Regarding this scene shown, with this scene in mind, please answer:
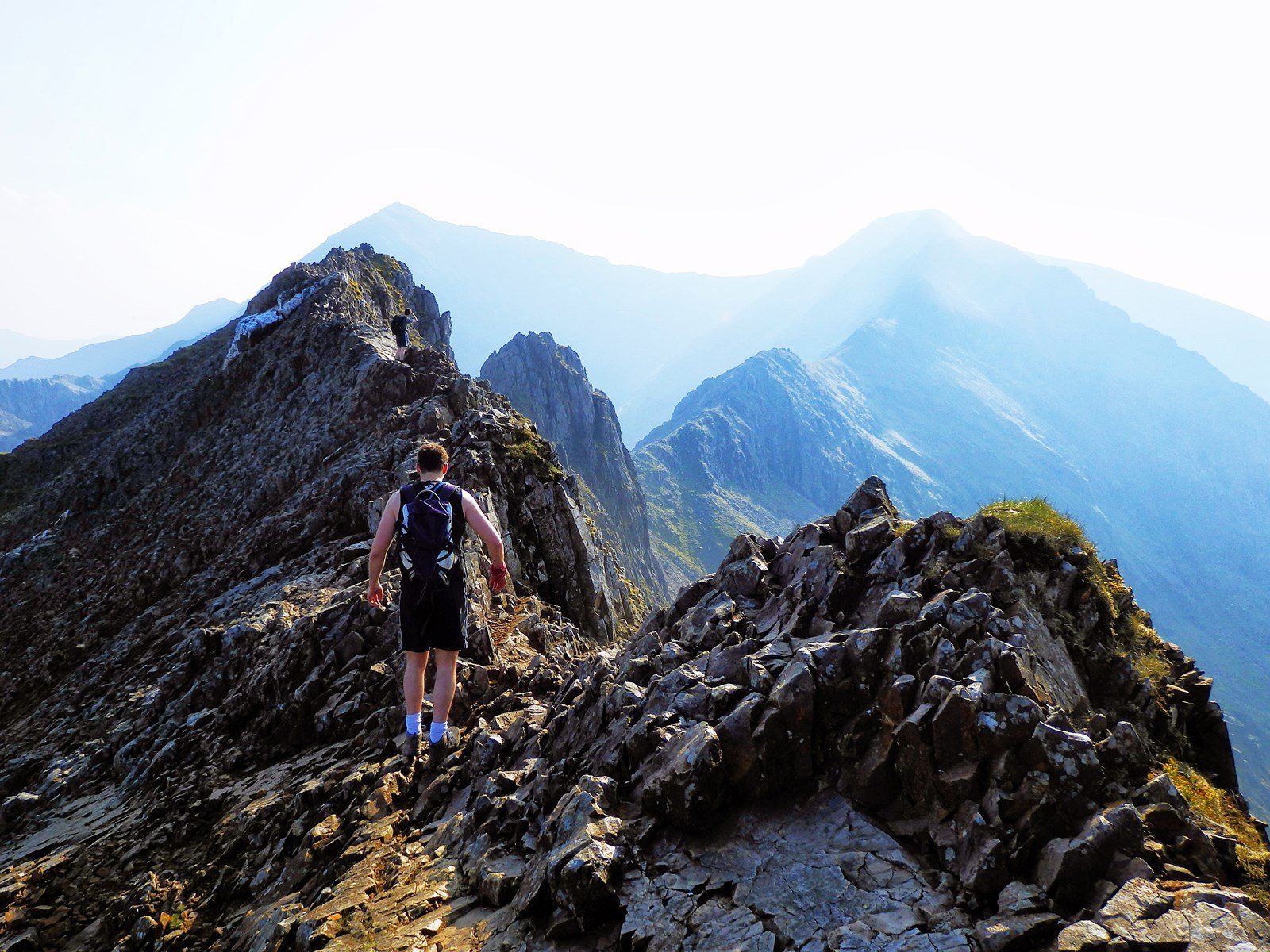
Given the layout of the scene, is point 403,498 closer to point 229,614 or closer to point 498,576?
point 498,576

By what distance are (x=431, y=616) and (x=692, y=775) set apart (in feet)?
16.3

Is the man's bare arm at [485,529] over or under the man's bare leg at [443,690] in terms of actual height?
over

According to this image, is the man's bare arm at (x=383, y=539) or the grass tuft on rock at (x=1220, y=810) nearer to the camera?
the grass tuft on rock at (x=1220, y=810)

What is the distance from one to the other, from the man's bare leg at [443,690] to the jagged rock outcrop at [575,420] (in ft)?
468

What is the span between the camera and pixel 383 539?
34.6 ft

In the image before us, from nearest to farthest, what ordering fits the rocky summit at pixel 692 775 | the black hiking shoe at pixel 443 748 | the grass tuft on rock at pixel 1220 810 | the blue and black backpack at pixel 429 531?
the rocky summit at pixel 692 775 → the grass tuft on rock at pixel 1220 810 → the blue and black backpack at pixel 429 531 → the black hiking shoe at pixel 443 748

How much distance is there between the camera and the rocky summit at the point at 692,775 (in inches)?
254

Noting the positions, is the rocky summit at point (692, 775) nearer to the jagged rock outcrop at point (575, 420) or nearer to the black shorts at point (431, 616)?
the black shorts at point (431, 616)

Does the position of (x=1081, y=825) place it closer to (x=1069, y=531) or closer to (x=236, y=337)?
(x=1069, y=531)

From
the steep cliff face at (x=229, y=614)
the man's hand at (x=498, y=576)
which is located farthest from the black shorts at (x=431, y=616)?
the steep cliff face at (x=229, y=614)

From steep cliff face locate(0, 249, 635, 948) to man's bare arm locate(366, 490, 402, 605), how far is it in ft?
11.1

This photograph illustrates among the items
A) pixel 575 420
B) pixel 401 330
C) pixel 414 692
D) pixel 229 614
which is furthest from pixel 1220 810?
pixel 575 420

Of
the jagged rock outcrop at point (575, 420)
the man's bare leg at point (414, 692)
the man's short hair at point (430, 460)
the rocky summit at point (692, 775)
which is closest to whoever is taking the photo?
the rocky summit at point (692, 775)

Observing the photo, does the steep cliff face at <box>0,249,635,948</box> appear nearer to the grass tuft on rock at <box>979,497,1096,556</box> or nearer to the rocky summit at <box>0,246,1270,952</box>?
the rocky summit at <box>0,246,1270,952</box>
